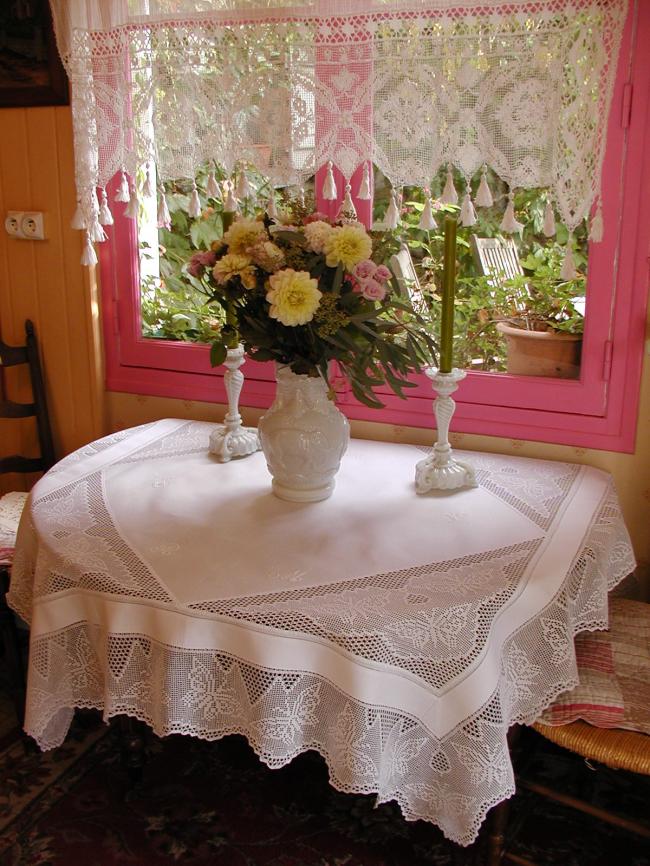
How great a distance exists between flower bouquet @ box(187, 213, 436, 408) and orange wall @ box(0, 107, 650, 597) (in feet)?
2.11

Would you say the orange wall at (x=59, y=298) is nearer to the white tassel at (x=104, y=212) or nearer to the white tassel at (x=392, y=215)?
the white tassel at (x=104, y=212)

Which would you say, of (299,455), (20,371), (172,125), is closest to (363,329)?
(299,455)

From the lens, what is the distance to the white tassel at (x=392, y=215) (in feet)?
6.59

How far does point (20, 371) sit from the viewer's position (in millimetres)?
2744

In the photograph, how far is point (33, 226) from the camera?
2.57 metres

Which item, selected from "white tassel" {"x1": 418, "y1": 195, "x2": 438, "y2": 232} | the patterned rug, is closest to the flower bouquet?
"white tassel" {"x1": 418, "y1": 195, "x2": 438, "y2": 232}

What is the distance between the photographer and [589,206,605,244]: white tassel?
6.13 feet

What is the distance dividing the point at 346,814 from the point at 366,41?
1.73 meters

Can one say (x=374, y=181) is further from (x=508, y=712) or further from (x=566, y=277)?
(x=508, y=712)

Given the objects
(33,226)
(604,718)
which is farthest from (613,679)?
(33,226)

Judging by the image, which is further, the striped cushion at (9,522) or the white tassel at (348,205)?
the striped cushion at (9,522)

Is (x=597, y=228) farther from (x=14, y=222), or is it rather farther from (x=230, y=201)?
(x=14, y=222)

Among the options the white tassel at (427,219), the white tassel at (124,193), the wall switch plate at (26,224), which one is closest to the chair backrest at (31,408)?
the wall switch plate at (26,224)

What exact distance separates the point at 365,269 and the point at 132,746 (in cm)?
112
